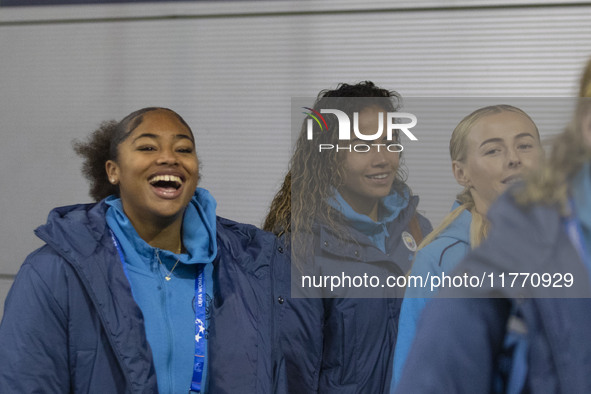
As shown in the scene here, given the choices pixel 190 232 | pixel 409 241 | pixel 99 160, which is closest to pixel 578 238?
pixel 190 232

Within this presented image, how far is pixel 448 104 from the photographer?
307 cm

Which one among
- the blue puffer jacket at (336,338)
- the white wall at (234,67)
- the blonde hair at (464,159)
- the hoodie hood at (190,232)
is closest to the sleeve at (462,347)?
the blonde hair at (464,159)

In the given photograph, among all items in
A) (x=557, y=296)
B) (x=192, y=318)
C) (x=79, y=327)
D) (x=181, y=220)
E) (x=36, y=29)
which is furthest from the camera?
(x=36, y=29)

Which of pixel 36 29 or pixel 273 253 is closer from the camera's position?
pixel 273 253

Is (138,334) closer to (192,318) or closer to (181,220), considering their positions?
(192,318)

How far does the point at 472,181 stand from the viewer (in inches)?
71.6

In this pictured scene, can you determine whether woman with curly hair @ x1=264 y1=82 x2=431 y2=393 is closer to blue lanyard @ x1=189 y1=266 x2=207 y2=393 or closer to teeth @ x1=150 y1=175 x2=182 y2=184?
blue lanyard @ x1=189 y1=266 x2=207 y2=393

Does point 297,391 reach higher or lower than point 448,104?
lower

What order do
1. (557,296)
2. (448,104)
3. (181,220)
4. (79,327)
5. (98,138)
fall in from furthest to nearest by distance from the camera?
1. (448,104)
2. (98,138)
3. (181,220)
4. (79,327)
5. (557,296)

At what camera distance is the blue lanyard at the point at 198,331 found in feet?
5.88

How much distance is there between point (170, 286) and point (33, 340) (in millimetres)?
387

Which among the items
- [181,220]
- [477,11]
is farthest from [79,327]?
[477,11]

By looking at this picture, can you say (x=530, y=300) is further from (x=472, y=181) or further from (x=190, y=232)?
(x=190, y=232)

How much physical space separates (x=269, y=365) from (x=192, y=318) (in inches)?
10.1
